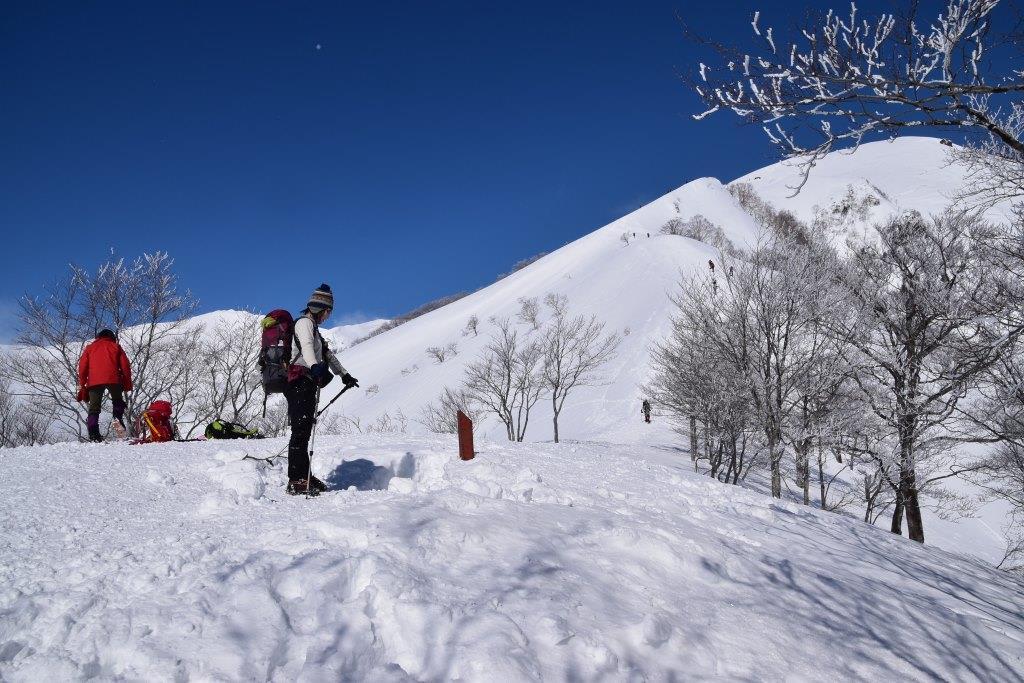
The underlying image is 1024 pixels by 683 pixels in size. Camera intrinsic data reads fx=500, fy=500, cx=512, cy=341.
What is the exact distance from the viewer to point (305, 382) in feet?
15.3

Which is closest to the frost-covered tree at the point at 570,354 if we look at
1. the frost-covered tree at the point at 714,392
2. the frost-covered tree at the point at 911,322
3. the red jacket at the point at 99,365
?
the frost-covered tree at the point at 714,392

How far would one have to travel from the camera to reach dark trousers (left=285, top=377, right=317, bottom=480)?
14.5 ft

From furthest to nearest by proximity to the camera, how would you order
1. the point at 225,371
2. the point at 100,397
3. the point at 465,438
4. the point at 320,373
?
the point at 225,371
the point at 100,397
the point at 465,438
the point at 320,373

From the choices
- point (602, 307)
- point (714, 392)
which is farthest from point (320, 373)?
point (602, 307)

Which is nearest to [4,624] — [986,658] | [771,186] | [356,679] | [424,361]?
[356,679]

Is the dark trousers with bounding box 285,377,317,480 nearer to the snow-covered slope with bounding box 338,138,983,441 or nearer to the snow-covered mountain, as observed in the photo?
the snow-covered mountain

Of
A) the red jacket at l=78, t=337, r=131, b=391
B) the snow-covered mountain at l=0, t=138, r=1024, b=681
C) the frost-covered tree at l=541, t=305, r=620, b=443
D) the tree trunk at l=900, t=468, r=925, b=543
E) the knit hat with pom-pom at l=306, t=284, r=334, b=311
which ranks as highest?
the frost-covered tree at l=541, t=305, r=620, b=443

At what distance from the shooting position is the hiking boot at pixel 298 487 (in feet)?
14.0

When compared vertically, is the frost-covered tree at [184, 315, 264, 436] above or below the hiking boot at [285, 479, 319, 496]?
above

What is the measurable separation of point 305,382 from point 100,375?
202 inches

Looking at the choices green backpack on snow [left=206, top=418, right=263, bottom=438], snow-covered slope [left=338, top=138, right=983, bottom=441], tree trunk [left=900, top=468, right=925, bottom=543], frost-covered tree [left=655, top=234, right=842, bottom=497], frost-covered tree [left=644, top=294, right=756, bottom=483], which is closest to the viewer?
green backpack on snow [left=206, top=418, right=263, bottom=438]

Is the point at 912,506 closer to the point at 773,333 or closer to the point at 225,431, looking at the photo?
the point at 773,333

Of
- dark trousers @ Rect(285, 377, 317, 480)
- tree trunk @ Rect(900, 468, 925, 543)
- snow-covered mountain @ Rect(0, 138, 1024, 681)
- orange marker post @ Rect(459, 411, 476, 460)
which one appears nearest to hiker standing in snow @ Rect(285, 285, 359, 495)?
dark trousers @ Rect(285, 377, 317, 480)

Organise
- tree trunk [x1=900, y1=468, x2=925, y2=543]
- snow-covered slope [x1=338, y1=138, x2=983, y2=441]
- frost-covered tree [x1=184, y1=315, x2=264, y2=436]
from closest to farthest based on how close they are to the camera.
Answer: tree trunk [x1=900, y1=468, x2=925, y2=543]
frost-covered tree [x1=184, y1=315, x2=264, y2=436]
snow-covered slope [x1=338, y1=138, x2=983, y2=441]
